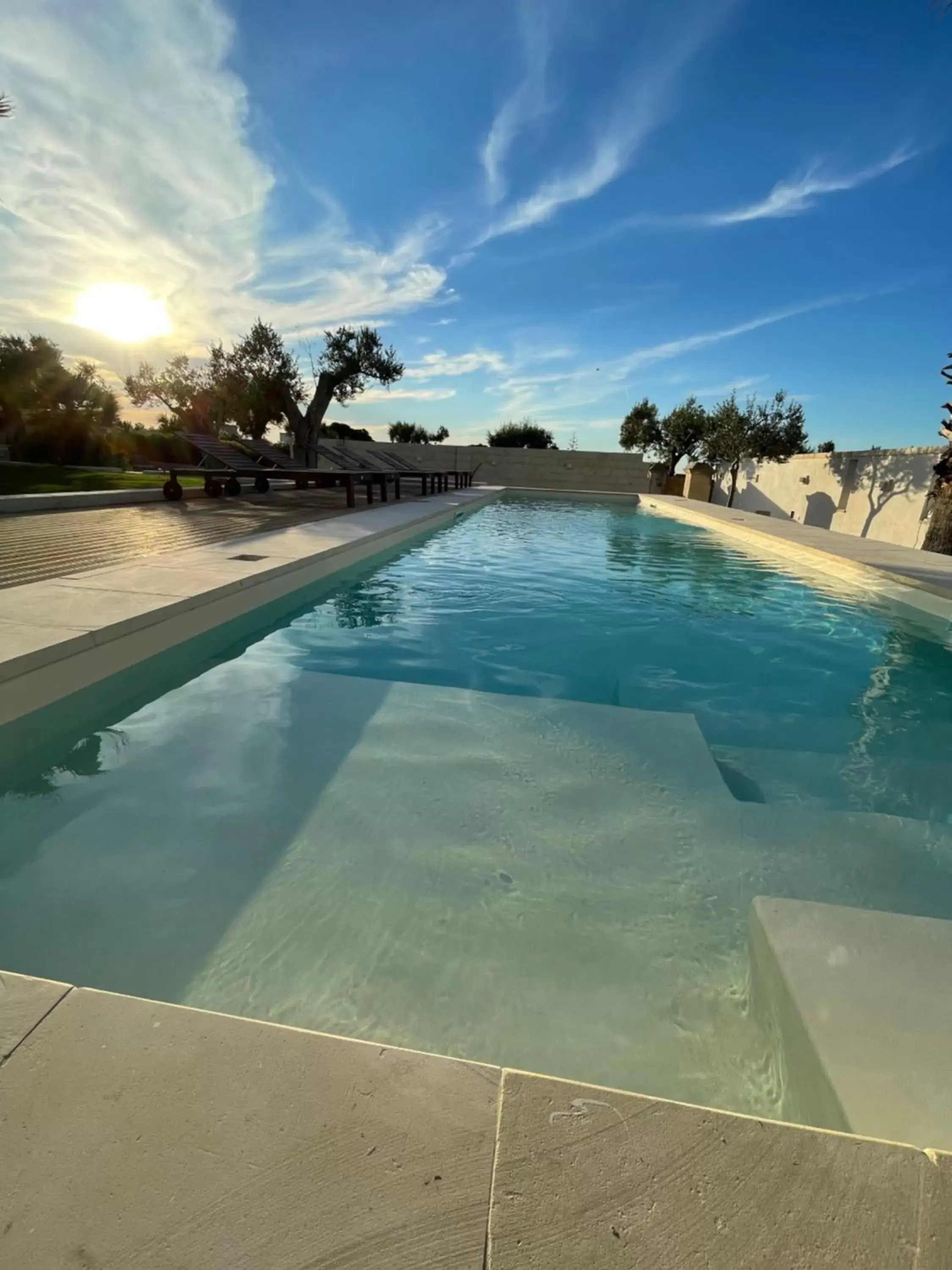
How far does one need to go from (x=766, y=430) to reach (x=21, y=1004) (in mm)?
21954

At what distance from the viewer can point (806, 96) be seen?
798 centimetres

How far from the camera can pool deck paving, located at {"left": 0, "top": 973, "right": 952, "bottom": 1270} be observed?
29.9 inches

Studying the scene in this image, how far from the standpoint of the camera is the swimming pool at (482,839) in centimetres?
161

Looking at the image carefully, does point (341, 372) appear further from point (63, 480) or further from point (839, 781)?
point (839, 781)

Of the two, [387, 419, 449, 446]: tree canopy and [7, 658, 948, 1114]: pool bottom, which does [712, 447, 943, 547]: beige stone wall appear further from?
[387, 419, 449, 446]: tree canopy

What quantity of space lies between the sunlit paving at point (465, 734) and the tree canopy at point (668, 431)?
35.4 ft

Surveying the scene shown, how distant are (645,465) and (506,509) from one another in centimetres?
1446

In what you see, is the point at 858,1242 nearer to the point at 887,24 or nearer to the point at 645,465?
the point at 887,24

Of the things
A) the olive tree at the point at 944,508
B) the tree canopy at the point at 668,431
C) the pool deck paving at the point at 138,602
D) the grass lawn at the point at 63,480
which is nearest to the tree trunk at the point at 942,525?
the olive tree at the point at 944,508

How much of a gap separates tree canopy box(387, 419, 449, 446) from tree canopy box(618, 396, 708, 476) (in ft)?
38.6

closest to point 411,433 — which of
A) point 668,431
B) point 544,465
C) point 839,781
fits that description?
point 544,465

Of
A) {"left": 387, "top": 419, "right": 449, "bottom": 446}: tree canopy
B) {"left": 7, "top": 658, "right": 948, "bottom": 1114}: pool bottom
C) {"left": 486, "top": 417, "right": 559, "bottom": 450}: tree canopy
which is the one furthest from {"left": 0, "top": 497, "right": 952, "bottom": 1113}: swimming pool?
{"left": 486, "top": 417, "right": 559, "bottom": 450}: tree canopy

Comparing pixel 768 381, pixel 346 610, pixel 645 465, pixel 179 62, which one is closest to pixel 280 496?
pixel 179 62

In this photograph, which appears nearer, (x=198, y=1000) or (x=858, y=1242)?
(x=858, y=1242)
